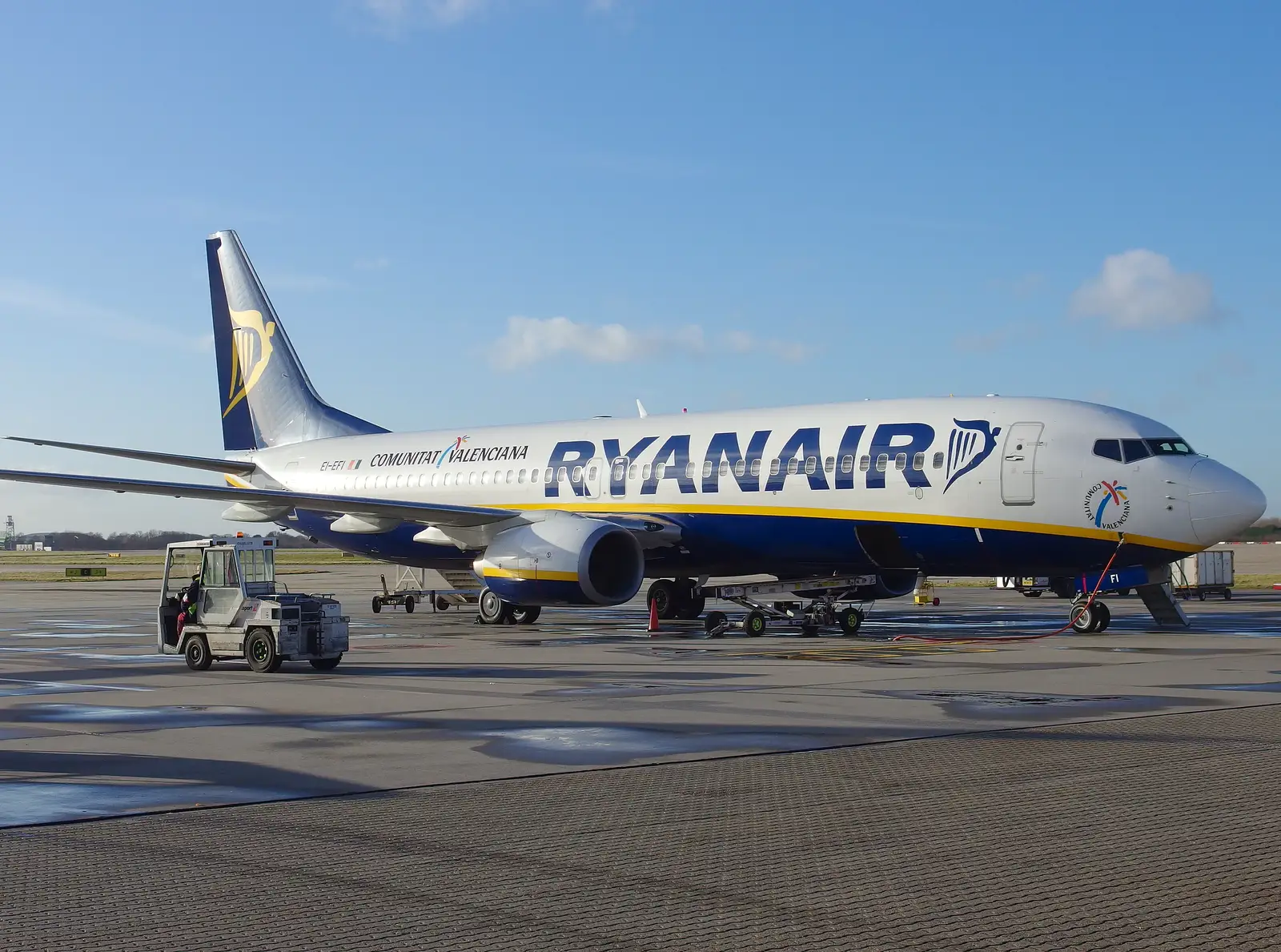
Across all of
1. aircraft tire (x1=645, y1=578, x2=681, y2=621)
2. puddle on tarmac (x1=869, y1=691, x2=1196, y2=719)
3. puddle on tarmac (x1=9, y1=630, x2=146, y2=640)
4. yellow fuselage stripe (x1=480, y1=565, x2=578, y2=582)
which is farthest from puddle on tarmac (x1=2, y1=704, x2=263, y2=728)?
aircraft tire (x1=645, y1=578, x2=681, y2=621)

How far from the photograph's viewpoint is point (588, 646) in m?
23.4

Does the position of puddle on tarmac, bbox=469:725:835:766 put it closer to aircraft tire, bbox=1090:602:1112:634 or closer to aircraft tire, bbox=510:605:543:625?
aircraft tire, bbox=1090:602:1112:634

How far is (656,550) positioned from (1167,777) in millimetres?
19304

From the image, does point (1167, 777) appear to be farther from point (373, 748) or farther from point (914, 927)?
point (373, 748)

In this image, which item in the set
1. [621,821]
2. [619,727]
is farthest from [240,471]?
[621,821]

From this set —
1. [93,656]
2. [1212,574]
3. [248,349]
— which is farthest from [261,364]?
[1212,574]

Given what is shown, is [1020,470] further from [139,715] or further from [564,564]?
[139,715]

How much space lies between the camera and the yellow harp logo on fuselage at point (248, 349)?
128 feet

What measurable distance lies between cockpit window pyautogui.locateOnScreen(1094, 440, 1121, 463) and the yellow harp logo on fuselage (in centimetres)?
2458

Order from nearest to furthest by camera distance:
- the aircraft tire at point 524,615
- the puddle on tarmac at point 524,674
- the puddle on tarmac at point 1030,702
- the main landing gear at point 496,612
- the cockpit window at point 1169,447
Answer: the puddle on tarmac at point 1030,702 → the puddle on tarmac at point 524,674 → the cockpit window at point 1169,447 → the main landing gear at point 496,612 → the aircraft tire at point 524,615

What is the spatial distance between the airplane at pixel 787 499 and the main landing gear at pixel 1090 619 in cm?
15

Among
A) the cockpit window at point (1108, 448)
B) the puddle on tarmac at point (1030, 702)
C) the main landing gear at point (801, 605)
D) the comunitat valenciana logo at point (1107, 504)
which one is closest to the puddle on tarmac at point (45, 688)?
the puddle on tarmac at point (1030, 702)

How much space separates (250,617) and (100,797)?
33.0ft

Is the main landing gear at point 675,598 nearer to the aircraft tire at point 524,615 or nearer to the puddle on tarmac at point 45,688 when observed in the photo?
the aircraft tire at point 524,615
